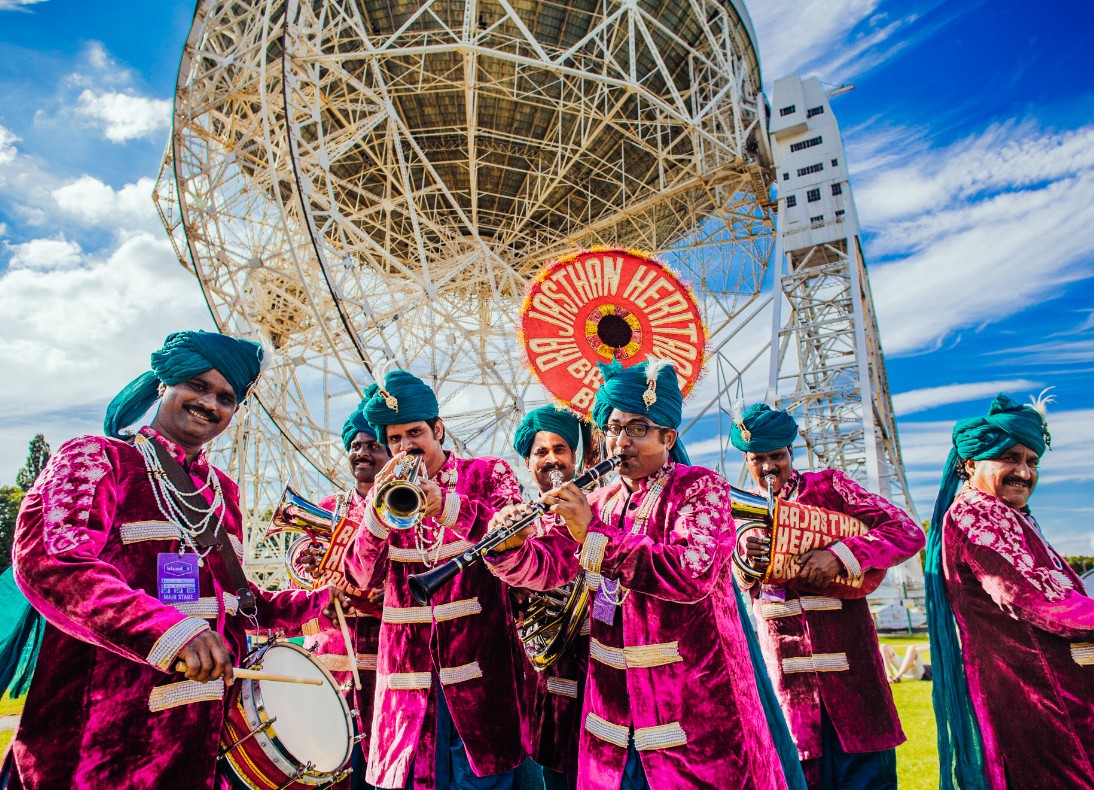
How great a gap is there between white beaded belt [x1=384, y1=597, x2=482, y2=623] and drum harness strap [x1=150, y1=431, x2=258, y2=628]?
601 millimetres

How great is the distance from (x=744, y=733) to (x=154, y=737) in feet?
6.05

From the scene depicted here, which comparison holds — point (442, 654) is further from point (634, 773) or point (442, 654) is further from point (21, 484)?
point (21, 484)

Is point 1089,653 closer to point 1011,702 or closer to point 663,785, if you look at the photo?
point 1011,702

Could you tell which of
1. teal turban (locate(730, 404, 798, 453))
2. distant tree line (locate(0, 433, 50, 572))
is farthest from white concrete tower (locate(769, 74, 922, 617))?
distant tree line (locate(0, 433, 50, 572))

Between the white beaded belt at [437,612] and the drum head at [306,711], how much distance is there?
0.38 m

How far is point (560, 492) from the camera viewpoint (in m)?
2.36

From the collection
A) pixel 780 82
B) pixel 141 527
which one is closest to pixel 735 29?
pixel 780 82

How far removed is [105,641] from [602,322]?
9.91ft

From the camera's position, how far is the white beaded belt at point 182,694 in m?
2.10

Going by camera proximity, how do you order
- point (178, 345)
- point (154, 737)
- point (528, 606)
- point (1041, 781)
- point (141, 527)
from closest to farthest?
point (154, 737) → point (141, 527) → point (178, 345) → point (1041, 781) → point (528, 606)

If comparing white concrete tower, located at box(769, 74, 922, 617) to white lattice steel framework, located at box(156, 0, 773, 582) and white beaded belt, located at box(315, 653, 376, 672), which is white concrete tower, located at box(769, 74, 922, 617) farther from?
white beaded belt, located at box(315, 653, 376, 672)

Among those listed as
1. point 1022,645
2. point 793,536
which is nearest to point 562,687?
point 793,536

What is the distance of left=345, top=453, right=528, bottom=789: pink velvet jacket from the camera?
273cm

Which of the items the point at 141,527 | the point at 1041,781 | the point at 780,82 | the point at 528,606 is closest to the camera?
the point at 141,527
